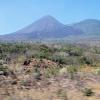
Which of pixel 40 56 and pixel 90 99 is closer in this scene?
pixel 90 99

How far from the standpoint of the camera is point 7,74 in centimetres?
1727

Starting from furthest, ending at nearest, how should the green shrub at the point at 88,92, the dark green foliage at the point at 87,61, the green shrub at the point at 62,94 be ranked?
the dark green foliage at the point at 87,61
the green shrub at the point at 88,92
the green shrub at the point at 62,94

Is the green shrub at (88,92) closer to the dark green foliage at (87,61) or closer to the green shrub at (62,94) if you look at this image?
the green shrub at (62,94)

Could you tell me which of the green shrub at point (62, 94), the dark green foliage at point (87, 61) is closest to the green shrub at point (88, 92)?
the green shrub at point (62, 94)

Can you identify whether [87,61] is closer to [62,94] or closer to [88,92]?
[88,92]

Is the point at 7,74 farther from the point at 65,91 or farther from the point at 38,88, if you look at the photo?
the point at 65,91

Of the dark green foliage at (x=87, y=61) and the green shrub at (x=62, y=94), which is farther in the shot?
the dark green foliage at (x=87, y=61)

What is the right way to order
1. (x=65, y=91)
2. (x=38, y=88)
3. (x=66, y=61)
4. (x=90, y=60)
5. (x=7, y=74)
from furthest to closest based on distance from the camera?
(x=90, y=60), (x=66, y=61), (x=7, y=74), (x=38, y=88), (x=65, y=91)

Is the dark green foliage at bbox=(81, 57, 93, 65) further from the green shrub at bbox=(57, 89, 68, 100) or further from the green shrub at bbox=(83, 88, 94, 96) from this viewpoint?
the green shrub at bbox=(57, 89, 68, 100)

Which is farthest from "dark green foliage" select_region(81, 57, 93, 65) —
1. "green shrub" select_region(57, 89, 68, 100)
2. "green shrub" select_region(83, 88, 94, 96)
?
"green shrub" select_region(57, 89, 68, 100)

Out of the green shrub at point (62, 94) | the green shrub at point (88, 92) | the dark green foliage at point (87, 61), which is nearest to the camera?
the green shrub at point (62, 94)

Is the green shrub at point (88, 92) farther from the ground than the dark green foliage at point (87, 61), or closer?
farther from the ground

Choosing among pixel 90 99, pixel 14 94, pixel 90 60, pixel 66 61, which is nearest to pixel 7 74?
pixel 14 94

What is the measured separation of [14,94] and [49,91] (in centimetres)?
135
